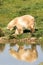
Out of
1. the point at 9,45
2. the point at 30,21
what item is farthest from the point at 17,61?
the point at 30,21

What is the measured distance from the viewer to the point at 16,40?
18641 millimetres

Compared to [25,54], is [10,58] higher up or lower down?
lower down

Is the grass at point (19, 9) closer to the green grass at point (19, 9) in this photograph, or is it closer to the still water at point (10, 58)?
the green grass at point (19, 9)

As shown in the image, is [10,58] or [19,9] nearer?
[10,58]

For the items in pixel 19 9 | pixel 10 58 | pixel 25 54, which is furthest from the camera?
pixel 19 9

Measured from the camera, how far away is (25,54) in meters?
15.6

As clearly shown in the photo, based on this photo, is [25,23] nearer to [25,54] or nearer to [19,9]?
[25,54]

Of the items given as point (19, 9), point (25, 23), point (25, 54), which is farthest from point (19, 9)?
point (25, 54)

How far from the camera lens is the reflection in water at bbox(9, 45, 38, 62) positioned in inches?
588

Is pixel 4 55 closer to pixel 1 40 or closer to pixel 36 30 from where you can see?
pixel 1 40

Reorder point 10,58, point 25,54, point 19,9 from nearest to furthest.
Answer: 1. point 10,58
2. point 25,54
3. point 19,9

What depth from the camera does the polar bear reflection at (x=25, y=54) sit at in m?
14.9

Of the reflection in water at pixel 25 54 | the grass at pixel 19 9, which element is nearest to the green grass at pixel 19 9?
the grass at pixel 19 9

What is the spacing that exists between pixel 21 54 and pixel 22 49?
0.99 m
